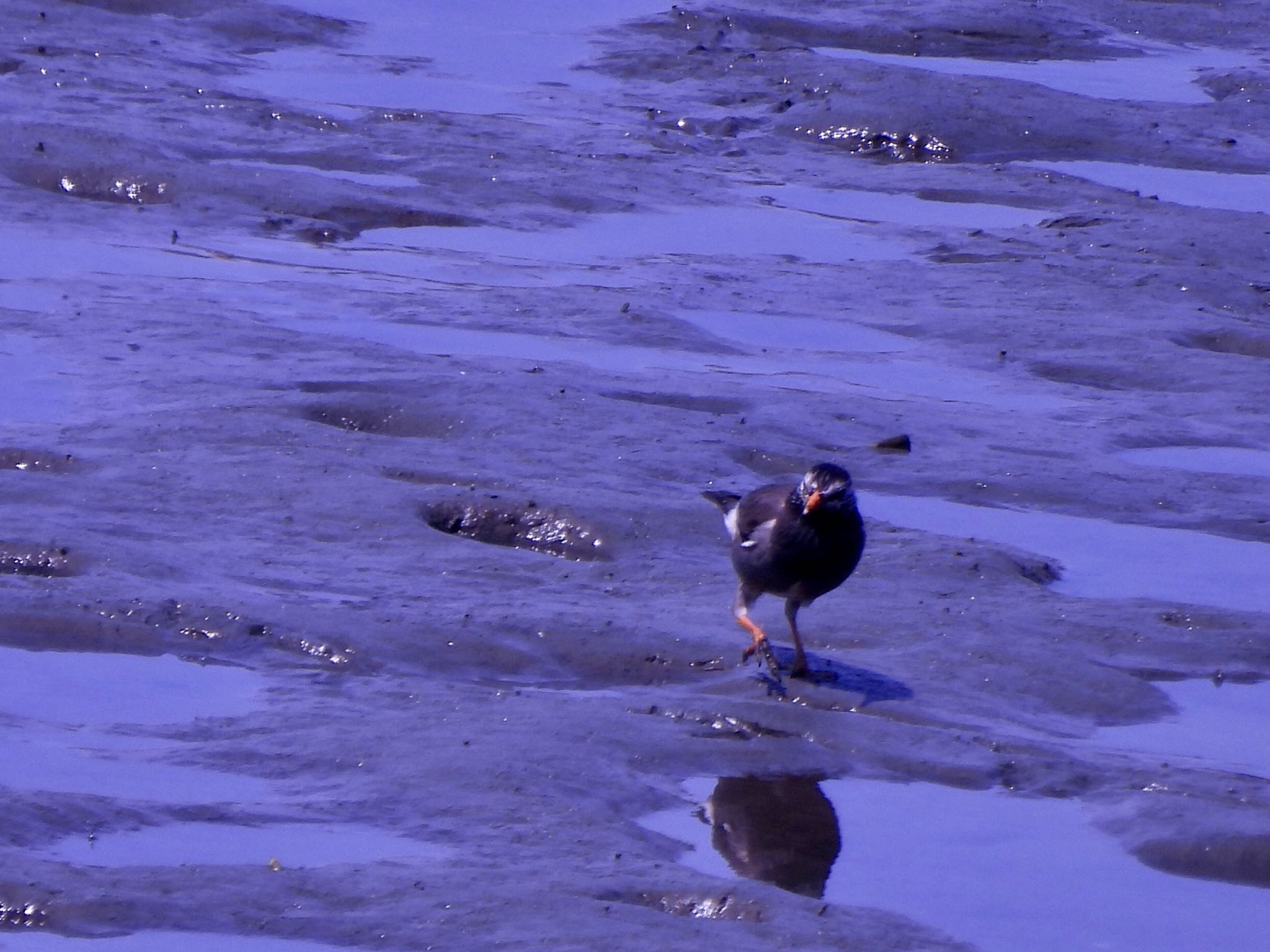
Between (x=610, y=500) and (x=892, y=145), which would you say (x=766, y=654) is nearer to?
(x=610, y=500)

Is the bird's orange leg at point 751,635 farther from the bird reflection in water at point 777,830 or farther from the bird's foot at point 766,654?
the bird reflection in water at point 777,830

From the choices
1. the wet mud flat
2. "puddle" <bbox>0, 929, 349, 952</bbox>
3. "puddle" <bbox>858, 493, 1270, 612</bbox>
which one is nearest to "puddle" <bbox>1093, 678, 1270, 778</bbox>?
the wet mud flat

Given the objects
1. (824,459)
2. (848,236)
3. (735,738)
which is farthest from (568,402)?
(848,236)

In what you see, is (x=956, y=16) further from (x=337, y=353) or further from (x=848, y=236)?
(x=337, y=353)

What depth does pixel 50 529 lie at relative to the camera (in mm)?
Answer: 6980

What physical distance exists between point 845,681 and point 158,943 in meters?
2.65

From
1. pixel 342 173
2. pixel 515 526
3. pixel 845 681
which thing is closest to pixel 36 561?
pixel 515 526

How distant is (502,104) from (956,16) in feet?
15.6

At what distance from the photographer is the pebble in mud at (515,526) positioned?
764 cm

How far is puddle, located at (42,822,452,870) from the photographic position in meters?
4.89

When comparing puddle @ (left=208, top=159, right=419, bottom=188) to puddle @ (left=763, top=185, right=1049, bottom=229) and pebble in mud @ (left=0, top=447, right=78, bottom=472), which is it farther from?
pebble in mud @ (left=0, top=447, right=78, bottom=472)

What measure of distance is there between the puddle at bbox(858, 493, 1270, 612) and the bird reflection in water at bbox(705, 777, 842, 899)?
7.08 feet

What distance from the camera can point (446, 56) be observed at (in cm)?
1669

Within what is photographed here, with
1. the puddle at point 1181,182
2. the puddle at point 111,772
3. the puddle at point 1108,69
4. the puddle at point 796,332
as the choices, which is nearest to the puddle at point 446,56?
the puddle at point 1108,69
